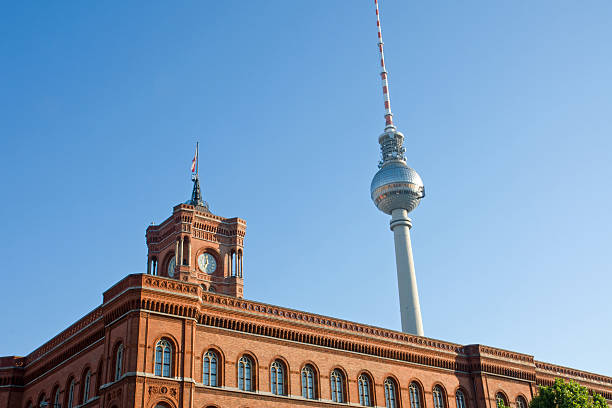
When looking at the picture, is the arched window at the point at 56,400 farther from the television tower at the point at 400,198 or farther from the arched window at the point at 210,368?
the television tower at the point at 400,198

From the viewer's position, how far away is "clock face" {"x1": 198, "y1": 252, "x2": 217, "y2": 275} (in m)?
74.7

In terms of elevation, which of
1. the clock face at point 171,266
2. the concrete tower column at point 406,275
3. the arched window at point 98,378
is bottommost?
the arched window at point 98,378

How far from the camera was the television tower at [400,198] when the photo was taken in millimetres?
102375

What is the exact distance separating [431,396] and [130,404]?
25792 mm


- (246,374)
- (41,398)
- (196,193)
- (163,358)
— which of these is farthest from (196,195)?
(163,358)

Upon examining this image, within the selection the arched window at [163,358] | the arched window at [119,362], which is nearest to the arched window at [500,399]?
the arched window at [163,358]

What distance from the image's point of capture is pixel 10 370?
2121 inches

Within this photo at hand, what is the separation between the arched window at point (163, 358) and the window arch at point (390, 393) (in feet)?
61.0

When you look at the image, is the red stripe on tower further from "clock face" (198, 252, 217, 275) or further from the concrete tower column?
"clock face" (198, 252, 217, 275)

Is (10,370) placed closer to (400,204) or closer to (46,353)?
(46,353)

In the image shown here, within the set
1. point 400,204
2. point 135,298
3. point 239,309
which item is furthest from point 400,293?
point 135,298

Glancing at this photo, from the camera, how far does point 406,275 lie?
10444 cm

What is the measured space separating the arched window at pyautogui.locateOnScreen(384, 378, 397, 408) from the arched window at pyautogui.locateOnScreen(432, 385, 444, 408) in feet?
13.7

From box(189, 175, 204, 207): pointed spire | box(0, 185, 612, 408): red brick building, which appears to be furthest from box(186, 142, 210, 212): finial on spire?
box(0, 185, 612, 408): red brick building
